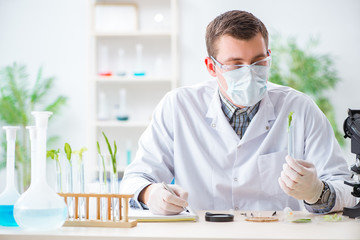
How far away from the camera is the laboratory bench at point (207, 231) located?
1221 mm

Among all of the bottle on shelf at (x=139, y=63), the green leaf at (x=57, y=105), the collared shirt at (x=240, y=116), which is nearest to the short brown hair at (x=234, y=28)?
the collared shirt at (x=240, y=116)

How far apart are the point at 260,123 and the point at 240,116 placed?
98mm

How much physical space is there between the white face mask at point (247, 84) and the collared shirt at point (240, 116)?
90 millimetres

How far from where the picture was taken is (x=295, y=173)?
1.50 meters

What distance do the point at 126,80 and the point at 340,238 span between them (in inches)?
143

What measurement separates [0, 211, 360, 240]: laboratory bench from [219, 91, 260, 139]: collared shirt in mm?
658

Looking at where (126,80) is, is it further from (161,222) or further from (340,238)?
(340,238)

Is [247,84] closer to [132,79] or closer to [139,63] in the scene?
[132,79]

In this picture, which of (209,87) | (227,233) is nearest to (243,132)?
(209,87)

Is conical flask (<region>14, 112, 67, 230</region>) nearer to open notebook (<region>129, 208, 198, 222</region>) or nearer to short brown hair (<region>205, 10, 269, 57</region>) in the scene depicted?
open notebook (<region>129, 208, 198, 222</region>)

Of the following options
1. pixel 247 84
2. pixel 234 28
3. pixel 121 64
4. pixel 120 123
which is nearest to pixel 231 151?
pixel 247 84

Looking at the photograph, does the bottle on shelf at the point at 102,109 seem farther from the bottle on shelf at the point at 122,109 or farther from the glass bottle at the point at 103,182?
the glass bottle at the point at 103,182

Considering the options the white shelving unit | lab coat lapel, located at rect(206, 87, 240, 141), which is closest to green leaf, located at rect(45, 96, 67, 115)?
the white shelving unit

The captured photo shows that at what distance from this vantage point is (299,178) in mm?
1505
